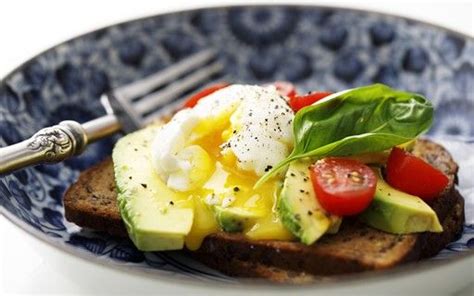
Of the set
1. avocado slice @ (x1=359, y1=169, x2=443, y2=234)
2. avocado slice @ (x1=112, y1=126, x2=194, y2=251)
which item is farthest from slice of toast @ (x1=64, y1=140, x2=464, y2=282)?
avocado slice @ (x1=112, y1=126, x2=194, y2=251)

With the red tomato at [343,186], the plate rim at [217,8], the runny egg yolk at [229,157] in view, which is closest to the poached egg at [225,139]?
the runny egg yolk at [229,157]

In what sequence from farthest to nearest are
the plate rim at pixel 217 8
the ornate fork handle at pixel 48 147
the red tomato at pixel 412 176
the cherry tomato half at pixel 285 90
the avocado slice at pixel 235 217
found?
the plate rim at pixel 217 8 < the cherry tomato half at pixel 285 90 < the ornate fork handle at pixel 48 147 < the red tomato at pixel 412 176 < the avocado slice at pixel 235 217

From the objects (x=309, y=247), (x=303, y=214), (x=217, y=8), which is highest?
(x=217, y=8)

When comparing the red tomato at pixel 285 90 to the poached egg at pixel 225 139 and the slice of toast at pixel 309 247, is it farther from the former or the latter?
the slice of toast at pixel 309 247

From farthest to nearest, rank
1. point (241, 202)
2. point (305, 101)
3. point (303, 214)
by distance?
point (305, 101) → point (241, 202) → point (303, 214)

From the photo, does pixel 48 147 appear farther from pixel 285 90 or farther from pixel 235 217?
pixel 285 90

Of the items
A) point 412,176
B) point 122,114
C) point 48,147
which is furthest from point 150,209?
point 122,114

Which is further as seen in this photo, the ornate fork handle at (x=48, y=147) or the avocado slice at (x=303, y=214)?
the ornate fork handle at (x=48, y=147)

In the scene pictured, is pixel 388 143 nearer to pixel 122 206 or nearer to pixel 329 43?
pixel 122 206
